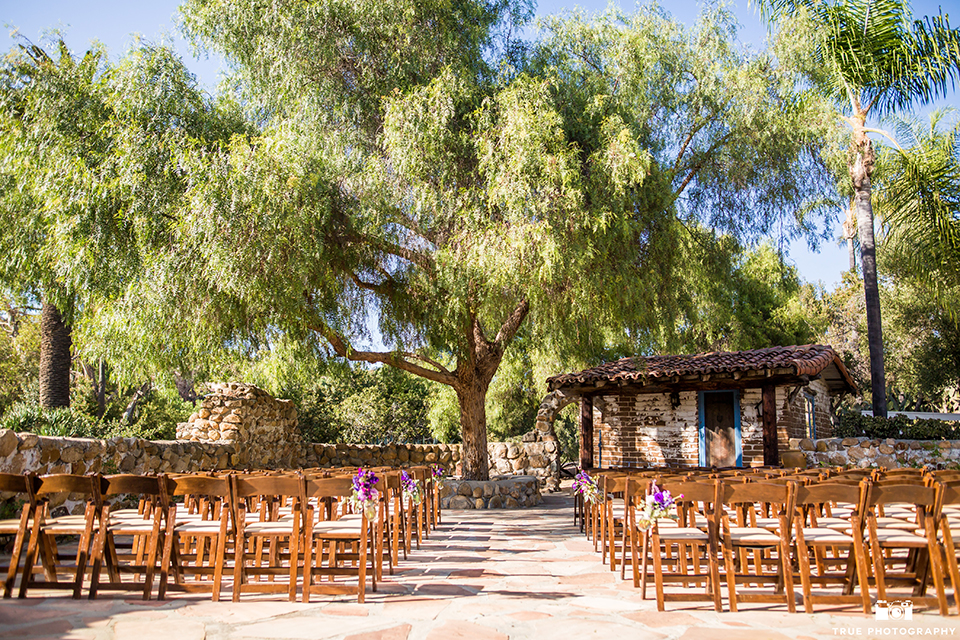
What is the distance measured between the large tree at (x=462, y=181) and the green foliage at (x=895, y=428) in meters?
4.46

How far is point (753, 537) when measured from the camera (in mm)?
3793

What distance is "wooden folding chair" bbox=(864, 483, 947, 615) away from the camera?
3.50 m

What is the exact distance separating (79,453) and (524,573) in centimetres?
518

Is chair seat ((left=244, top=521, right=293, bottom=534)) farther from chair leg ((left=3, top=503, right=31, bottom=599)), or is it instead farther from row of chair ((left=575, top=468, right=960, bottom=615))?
row of chair ((left=575, top=468, right=960, bottom=615))

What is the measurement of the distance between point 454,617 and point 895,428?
12.1 m

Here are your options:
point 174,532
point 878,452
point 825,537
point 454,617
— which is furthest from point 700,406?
point 174,532

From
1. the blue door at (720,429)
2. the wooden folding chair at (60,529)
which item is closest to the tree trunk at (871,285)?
the blue door at (720,429)

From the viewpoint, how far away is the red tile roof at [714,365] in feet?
35.4

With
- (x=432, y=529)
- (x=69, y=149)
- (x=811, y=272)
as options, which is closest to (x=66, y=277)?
(x=69, y=149)

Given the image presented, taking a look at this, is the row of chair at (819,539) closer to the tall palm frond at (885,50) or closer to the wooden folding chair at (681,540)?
the wooden folding chair at (681,540)

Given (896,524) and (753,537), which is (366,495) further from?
(896,524)

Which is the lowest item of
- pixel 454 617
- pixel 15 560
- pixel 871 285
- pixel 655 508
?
pixel 454 617

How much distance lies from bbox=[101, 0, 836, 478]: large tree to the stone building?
62.4 inches

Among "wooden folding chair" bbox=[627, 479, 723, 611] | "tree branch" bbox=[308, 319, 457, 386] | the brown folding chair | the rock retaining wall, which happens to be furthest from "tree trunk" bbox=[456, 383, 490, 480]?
the brown folding chair
